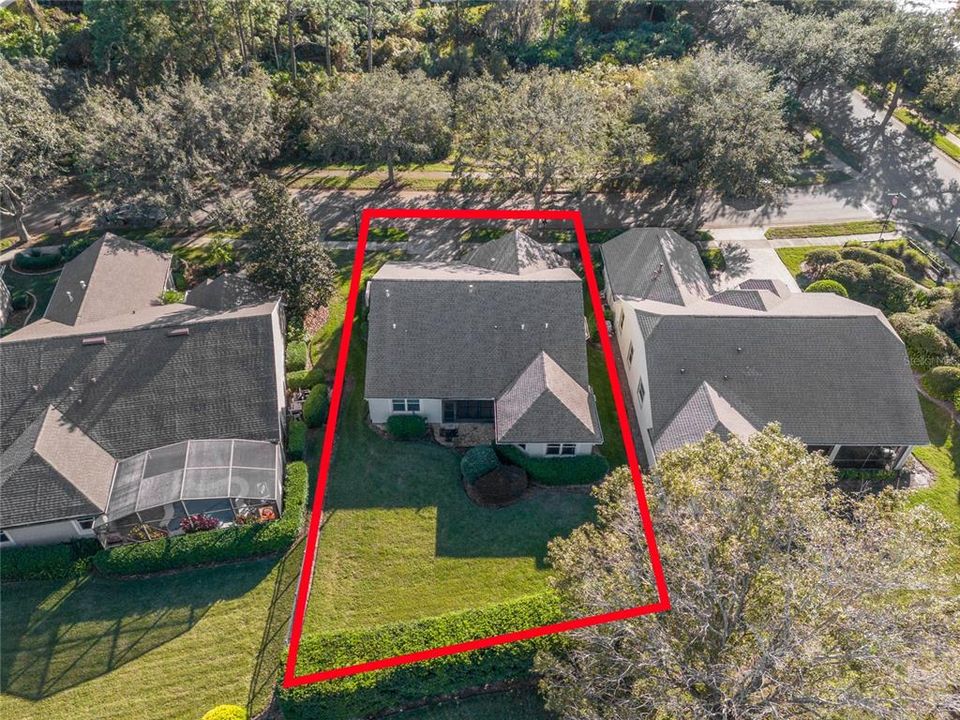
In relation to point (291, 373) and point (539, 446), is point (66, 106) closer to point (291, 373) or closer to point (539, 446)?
point (291, 373)

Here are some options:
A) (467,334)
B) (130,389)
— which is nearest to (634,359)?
(467,334)

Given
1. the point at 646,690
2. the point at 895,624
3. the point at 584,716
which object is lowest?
the point at 584,716

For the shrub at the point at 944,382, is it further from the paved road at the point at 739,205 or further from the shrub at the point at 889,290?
the paved road at the point at 739,205

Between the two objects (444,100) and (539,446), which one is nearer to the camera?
(539,446)

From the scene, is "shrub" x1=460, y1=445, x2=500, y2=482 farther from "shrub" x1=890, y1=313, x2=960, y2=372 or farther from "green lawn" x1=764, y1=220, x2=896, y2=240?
"green lawn" x1=764, y1=220, x2=896, y2=240

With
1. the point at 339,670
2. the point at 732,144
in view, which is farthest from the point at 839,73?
the point at 339,670

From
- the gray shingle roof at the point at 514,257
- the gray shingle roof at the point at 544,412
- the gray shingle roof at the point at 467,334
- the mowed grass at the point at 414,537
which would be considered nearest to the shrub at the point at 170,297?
the gray shingle roof at the point at 467,334
